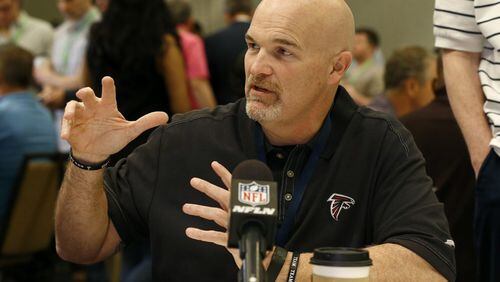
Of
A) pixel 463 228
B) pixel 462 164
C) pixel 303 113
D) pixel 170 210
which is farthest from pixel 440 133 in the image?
pixel 170 210

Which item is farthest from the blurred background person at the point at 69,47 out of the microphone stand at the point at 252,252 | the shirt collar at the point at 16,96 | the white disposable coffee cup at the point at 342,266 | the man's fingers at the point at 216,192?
the microphone stand at the point at 252,252

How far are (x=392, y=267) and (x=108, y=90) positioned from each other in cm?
87

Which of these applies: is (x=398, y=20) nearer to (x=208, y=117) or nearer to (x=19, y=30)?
(x=19, y=30)

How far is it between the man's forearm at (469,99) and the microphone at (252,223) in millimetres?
1327

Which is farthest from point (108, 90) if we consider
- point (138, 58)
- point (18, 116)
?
point (18, 116)

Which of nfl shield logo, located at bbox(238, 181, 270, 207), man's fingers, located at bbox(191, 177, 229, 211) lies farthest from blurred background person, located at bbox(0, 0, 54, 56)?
nfl shield logo, located at bbox(238, 181, 270, 207)

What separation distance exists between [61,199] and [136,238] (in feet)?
0.94

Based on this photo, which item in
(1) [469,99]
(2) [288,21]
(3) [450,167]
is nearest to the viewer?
(2) [288,21]

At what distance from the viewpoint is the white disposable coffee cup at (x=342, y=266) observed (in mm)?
1812

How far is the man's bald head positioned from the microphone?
94 centimetres

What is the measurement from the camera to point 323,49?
2609 millimetres

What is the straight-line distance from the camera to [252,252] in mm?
1616

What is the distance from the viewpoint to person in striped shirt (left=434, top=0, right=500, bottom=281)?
110 inches

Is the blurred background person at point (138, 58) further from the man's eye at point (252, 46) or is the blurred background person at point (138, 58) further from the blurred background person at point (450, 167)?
the man's eye at point (252, 46)
